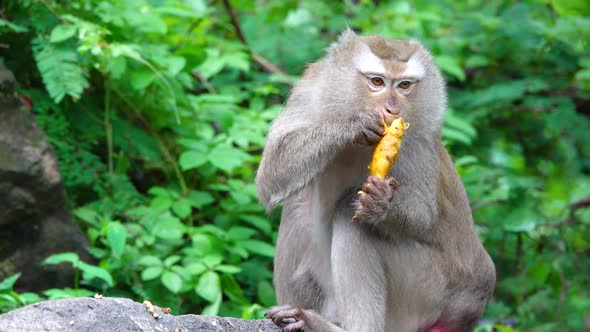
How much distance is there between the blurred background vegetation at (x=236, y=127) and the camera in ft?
21.0

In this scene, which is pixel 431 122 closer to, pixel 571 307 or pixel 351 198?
pixel 351 198

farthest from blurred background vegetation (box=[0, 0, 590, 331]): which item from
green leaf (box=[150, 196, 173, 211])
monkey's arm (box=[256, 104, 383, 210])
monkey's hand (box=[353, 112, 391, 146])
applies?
monkey's hand (box=[353, 112, 391, 146])

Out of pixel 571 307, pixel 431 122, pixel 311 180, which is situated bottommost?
pixel 571 307

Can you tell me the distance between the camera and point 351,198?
488cm

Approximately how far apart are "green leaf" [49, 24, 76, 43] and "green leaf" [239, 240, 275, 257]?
2069mm

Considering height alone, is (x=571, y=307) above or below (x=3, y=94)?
below

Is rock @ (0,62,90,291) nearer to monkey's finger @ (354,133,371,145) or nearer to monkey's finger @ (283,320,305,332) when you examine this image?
monkey's finger @ (283,320,305,332)

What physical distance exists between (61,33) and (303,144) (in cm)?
254

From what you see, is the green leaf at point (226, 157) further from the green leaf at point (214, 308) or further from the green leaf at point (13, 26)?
the green leaf at point (13, 26)

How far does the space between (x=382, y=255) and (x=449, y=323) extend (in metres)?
0.70

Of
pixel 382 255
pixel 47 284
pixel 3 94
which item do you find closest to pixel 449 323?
pixel 382 255

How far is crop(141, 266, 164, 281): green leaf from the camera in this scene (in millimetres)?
5934

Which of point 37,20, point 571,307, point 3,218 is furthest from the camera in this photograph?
point 571,307

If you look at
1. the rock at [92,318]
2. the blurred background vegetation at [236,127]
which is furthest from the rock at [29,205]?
the rock at [92,318]
